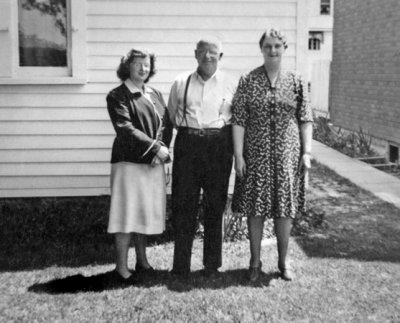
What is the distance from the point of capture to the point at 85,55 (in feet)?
19.8

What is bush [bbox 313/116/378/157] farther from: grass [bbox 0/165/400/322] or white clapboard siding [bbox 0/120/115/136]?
white clapboard siding [bbox 0/120/115/136]

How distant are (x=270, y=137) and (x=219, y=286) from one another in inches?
50.6

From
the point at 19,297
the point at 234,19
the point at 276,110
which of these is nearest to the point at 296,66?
the point at 234,19

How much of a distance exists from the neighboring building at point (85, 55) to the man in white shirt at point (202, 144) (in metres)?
1.57

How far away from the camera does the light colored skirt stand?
4.62m

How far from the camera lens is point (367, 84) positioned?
39.1 ft

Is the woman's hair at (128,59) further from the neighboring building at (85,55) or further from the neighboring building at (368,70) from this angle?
the neighboring building at (368,70)

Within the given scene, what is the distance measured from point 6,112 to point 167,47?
1874mm

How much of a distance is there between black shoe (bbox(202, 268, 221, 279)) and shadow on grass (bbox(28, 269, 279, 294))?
3 cm

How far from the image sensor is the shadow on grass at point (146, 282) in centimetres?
462

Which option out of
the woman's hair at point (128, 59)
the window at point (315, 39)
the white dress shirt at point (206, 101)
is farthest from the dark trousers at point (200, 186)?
the window at point (315, 39)

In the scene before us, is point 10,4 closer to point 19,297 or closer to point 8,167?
point 8,167

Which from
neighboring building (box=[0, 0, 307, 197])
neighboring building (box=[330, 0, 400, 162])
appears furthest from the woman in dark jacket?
neighboring building (box=[330, 0, 400, 162])

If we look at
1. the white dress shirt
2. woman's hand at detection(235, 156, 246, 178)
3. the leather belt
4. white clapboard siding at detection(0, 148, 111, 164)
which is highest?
the white dress shirt
